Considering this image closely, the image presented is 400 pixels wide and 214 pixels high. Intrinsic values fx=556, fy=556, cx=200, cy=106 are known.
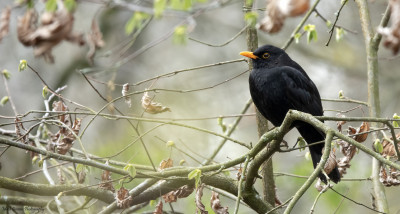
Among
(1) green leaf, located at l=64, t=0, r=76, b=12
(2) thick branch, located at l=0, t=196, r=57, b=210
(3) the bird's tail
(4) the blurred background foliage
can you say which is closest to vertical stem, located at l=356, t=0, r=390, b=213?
(3) the bird's tail

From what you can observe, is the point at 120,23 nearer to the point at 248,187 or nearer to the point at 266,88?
the point at 266,88

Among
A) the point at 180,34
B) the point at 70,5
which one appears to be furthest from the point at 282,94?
the point at 70,5

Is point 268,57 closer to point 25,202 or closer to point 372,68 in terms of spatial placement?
point 372,68

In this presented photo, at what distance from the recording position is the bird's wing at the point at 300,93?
5203 mm

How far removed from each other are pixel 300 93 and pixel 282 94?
170 millimetres

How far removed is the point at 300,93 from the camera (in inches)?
205

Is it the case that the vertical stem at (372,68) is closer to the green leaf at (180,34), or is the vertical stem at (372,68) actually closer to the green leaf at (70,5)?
the green leaf at (180,34)

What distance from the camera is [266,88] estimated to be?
5.23m

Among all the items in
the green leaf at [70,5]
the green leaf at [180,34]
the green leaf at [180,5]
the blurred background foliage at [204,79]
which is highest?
the green leaf at [70,5]

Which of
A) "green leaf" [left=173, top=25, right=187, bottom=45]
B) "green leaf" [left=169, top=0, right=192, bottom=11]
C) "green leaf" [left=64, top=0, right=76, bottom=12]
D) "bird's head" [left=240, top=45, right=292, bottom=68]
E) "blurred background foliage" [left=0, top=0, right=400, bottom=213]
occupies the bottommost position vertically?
"blurred background foliage" [left=0, top=0, right=400, bottom=213]

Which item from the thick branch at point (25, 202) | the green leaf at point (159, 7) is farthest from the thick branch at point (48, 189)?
the green leaf at point (159, 7)

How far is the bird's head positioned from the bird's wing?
0.63 feet

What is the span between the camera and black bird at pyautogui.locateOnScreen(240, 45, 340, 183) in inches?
203

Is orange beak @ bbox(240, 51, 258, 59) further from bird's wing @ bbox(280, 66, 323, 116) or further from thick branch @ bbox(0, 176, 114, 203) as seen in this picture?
thick branch @ bbox(0, 176, 114, 203)
